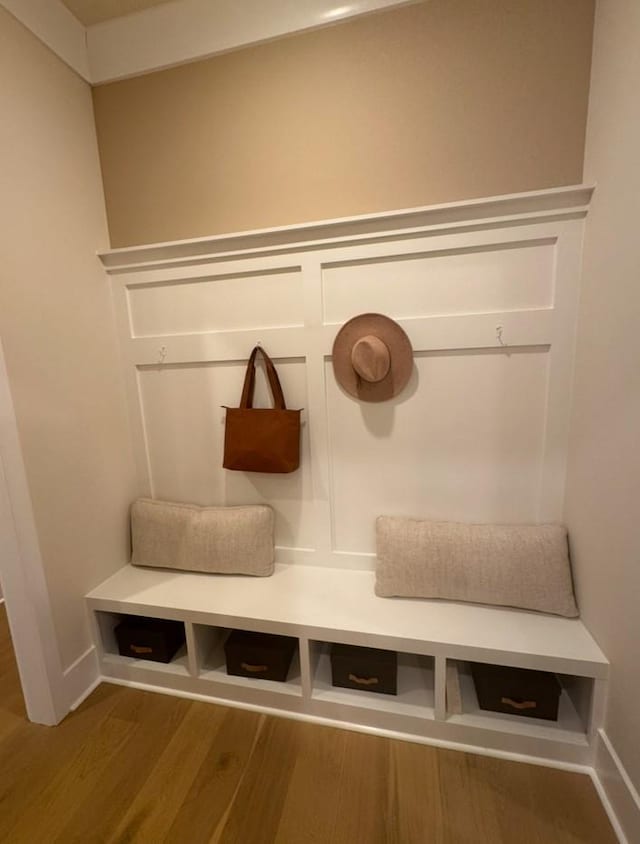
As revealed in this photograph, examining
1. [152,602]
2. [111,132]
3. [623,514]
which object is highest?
[111,132]

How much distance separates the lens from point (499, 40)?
1.19 meters

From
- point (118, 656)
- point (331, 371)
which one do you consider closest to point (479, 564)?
point (331, 371)

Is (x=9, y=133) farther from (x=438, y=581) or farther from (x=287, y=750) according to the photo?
(x=287, y=750)

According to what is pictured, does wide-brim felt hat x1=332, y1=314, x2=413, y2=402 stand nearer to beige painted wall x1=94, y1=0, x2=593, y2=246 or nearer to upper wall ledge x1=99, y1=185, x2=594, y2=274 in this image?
upper wall ledge x1=99, y1=185, x2=594, y2=274

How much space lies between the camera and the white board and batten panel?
1279mm

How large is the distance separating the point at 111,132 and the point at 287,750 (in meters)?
2.41

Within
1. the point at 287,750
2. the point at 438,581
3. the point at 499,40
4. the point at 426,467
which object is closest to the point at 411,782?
the point at 287,750

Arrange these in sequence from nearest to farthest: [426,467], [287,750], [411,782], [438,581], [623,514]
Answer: [623,514]
[411,782]
[287,750]
[438,581]
[426,467]

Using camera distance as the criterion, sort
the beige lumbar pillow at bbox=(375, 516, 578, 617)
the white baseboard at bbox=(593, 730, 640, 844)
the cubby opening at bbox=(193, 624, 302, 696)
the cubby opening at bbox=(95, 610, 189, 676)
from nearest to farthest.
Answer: the white baseboard at bbox=(593, 730, 640, 844)
the beige lumbar pillow at bbox=(375, 516, 578, 617)
the cubby opening at bbox=(193, 624, 302, 696)
the cubby opening at bbox=(95, 610, 189, 676)

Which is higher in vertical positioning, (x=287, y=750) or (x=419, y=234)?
(x=419, y=234)

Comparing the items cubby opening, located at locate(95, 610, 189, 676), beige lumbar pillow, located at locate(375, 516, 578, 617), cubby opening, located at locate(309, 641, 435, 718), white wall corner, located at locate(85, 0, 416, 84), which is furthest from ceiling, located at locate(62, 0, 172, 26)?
cubby opening, located at locate(309, 641, 435, 718)

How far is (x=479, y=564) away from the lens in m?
1.31

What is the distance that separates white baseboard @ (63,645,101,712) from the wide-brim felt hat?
4.87 feet

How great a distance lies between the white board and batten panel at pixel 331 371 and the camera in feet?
4.20
